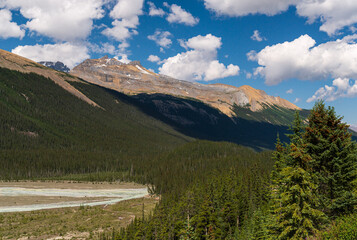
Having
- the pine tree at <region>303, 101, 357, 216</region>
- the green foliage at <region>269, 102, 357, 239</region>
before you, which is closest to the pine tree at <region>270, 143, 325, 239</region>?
the green foliage at <region>269, 102, 357, 239</region>

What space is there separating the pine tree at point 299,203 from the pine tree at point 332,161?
3012mm

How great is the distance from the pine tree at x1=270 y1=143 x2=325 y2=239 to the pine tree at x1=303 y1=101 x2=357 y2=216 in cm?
301

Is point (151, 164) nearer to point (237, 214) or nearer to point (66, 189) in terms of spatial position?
point (66, 189)

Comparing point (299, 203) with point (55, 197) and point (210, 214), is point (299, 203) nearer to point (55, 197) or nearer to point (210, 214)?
point (210, 214)

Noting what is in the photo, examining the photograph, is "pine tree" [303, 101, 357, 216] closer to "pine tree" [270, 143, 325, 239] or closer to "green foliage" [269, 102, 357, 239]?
"green foliage" [269, 102, 357, 239]

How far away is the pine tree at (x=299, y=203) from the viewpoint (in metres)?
22.0

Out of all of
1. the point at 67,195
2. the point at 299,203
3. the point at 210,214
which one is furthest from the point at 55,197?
the point at 299,203

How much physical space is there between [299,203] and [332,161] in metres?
7.12

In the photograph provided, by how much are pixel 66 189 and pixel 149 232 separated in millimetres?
107125

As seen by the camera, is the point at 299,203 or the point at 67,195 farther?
the point at 67,195

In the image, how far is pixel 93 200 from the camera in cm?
11256

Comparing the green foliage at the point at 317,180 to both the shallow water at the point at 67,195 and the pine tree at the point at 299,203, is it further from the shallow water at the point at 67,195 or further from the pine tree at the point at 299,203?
the shallow water at the point at 67,195

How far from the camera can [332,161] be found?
86.9 feet

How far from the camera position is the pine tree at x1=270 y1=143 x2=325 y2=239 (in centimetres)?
2205
